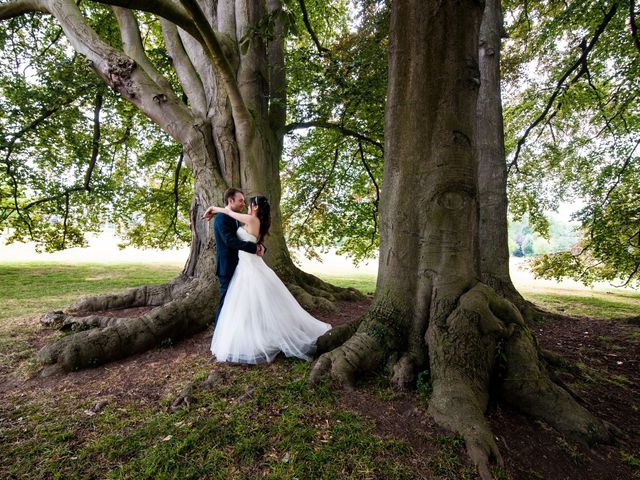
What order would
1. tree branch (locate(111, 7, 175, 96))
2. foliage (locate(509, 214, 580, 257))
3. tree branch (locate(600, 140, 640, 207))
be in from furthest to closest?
1. foliage (locate(509, 214, 580, 257))
2. tree branch (locate(600, 140, 640, 207))
3. tree branch (locate(111, 7, 175, 96))

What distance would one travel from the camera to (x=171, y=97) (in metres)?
5.95

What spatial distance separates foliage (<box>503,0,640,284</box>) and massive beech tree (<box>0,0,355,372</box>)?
20.9 feet

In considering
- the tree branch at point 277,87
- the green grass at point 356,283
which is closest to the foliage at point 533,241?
the green grass at point 356,283

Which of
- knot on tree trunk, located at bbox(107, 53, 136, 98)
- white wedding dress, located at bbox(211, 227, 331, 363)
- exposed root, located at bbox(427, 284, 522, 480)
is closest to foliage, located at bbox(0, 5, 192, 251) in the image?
knot on tree trunk, located at bbox(107, 53, 136, 98)

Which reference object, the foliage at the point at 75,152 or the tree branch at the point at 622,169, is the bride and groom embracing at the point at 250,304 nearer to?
the foliage at the point at 75,152

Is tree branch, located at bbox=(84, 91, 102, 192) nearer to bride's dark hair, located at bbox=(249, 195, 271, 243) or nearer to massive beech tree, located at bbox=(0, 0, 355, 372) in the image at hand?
massive beech tree, located at bbox=(0, 0, 355, 372)

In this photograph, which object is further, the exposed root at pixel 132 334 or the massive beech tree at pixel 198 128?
the massive beech tree at pixel 198 128

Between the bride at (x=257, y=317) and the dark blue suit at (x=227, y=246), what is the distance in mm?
80

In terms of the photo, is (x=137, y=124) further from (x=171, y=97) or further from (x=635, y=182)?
(x=635, y=182)

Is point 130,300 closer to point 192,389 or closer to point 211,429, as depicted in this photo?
point 192,389

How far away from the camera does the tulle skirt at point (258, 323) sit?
3885mm

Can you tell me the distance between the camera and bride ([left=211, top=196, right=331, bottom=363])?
389 cm

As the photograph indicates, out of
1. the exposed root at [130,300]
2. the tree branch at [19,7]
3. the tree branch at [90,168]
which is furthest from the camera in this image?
the tree branch at [90,168]

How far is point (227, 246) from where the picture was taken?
4.20 metres
